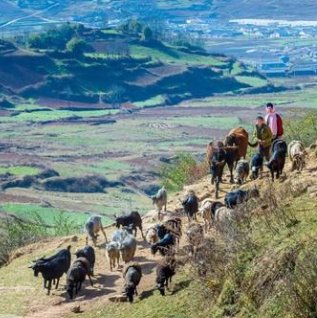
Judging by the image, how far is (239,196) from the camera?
19.8 m

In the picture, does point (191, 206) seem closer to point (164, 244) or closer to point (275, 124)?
point (164, 244)

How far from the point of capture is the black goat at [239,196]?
19.1 metres

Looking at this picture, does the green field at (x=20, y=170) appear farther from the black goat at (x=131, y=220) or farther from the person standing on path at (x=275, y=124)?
the black goat at (x=131, y=220)

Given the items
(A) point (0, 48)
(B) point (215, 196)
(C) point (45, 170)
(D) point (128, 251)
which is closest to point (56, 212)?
(C) point (45, 170)

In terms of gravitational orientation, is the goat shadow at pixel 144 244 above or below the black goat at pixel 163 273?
below

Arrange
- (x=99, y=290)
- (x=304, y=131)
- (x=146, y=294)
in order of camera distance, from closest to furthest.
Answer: (x=146, y=294)
(x=99, y=290)
(x=304, y=131)

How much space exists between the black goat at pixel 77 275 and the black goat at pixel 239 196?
324 centimetres

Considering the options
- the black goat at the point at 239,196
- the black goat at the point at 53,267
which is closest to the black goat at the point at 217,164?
the black goat at the point at 239,196

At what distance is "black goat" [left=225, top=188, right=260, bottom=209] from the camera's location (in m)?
19.1

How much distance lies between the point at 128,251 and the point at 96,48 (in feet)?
410

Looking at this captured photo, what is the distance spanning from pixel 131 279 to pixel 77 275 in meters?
1.70

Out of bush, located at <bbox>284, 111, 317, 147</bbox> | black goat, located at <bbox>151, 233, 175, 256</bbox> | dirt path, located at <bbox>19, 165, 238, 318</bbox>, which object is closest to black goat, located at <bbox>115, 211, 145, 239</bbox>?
dirt path, located at <bbox>19, 165, 238, 318</bbox>

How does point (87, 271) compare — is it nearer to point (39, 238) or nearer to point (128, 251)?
point (128, 251)

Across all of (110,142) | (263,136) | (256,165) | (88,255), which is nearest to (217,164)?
(256,165)
